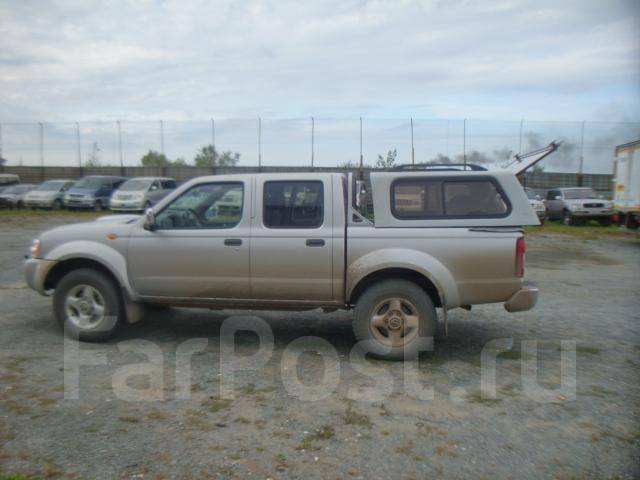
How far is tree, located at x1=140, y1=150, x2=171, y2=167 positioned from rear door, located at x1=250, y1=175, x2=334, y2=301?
101ft

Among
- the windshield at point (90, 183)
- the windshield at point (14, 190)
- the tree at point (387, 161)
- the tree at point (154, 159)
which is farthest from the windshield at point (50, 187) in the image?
the tree at point (387, 161)

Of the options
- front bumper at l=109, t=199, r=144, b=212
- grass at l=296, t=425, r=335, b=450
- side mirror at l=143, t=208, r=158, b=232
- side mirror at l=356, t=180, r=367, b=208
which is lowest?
grass at l=296, t=425, r=335, b=450

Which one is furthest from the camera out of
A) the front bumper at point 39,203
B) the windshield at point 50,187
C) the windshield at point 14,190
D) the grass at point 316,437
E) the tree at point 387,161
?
the windshield at point 14,190

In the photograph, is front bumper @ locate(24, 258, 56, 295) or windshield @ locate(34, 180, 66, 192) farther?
windshield @ locate(34, 180, 66, 192)

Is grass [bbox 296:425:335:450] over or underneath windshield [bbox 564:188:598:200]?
underneath

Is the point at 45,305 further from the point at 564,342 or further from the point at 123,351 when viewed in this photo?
the point at 564,342

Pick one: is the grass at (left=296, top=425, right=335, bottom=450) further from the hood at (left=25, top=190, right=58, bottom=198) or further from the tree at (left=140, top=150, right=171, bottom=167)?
the tree at (left=140, top=150, right=171, bottom=167)

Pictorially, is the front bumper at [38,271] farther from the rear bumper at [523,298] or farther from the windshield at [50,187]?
the windshield at [50,187]

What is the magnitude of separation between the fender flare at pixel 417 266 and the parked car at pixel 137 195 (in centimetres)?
1775

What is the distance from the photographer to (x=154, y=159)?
117ft

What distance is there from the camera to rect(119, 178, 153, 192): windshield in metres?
22.7

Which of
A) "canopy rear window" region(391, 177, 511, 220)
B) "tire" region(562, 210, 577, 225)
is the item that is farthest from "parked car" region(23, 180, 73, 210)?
"canopy rear window" region(391, 177, 511, 220)

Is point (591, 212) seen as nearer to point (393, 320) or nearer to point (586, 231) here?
point (586, 231)

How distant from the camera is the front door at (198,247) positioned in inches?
210
